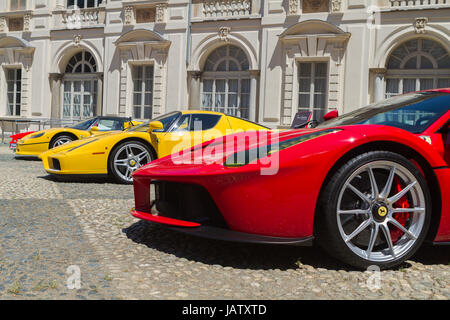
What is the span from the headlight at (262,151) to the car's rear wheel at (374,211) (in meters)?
0.29

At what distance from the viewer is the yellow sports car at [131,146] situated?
22.6ft

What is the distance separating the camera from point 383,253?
2961 millimetres

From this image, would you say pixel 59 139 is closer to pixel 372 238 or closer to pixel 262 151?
pixel 262 151

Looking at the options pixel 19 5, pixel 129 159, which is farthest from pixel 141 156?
pixel 19 5

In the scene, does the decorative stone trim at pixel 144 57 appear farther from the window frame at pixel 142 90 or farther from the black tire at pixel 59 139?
the black tire at pixel 59 139

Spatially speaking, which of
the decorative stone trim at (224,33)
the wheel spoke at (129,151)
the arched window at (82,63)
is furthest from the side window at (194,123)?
the arched window at (82,63)

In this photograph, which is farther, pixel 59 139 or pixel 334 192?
pixel 59 139

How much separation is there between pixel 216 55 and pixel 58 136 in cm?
857

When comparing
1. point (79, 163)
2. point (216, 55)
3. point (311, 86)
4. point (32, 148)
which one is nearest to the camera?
point (79, 163)

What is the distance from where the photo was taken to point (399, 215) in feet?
9.90

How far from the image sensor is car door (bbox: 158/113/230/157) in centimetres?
707

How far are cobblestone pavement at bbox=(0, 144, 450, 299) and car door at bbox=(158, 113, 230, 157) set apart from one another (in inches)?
112
